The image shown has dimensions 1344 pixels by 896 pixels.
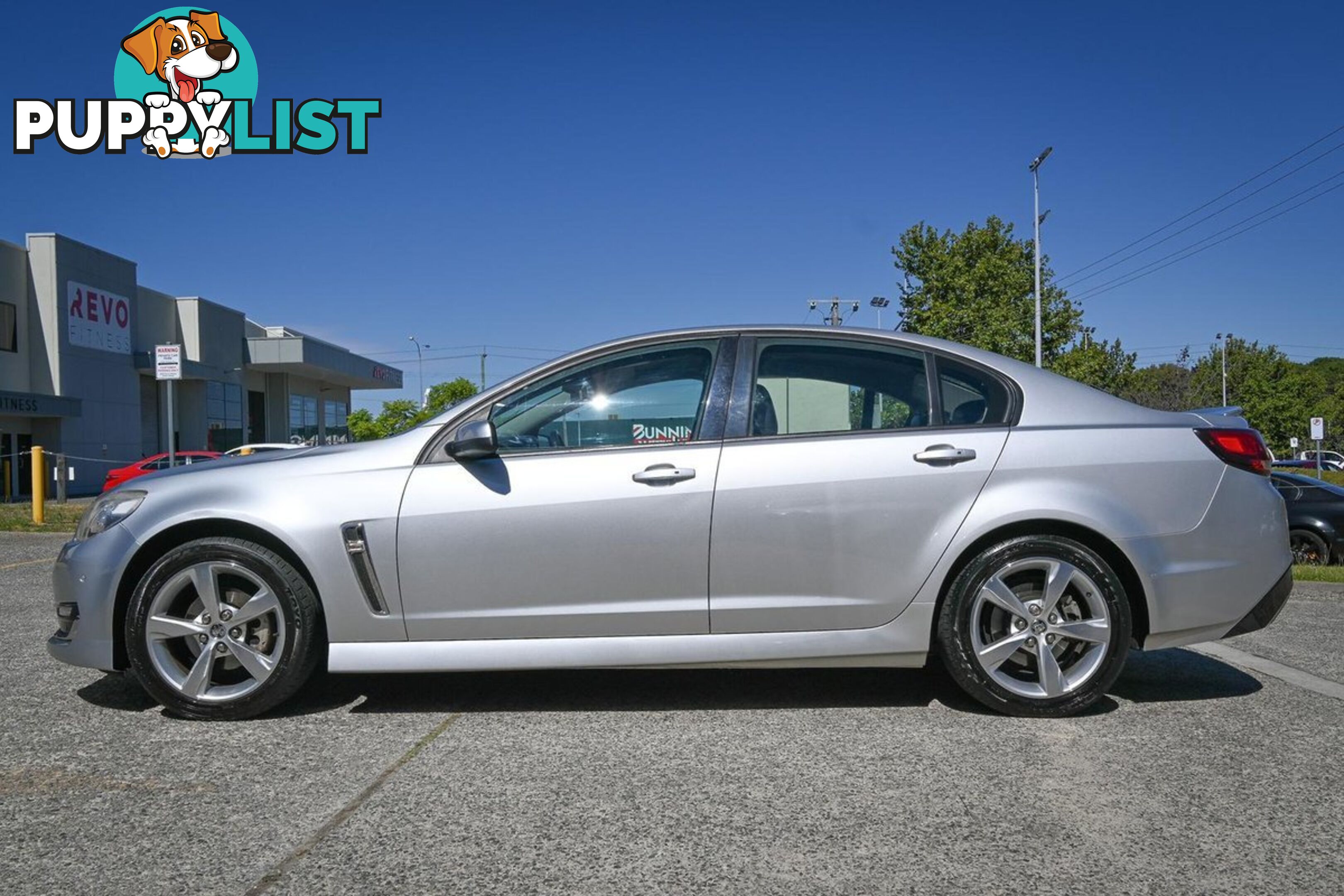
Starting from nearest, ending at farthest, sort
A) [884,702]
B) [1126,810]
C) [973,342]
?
[1126,810]
[884,702]
[973,342]

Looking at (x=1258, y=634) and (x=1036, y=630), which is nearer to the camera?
(x=1036, y=630)

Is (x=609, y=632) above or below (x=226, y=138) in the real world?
below

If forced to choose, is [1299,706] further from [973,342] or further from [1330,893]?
[973,342]

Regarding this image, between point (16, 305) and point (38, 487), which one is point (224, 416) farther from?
point (38, 487)

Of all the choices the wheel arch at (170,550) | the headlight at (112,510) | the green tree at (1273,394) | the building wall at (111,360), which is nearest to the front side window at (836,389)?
the wheel arch at (170,550)

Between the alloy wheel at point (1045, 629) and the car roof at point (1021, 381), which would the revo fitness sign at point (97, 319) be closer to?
the car roof at point (1021, 381)

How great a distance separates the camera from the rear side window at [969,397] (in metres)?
4.21

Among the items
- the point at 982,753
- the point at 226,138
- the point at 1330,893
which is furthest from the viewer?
the point at 226,138

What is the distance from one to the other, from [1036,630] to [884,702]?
27.7 inches

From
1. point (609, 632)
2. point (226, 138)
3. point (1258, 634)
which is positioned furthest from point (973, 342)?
point (609, 632)

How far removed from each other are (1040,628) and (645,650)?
152cm

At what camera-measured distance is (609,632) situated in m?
4.01

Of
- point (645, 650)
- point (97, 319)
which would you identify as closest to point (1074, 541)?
point (645, 650)

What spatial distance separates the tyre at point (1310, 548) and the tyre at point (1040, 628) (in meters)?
9.19
